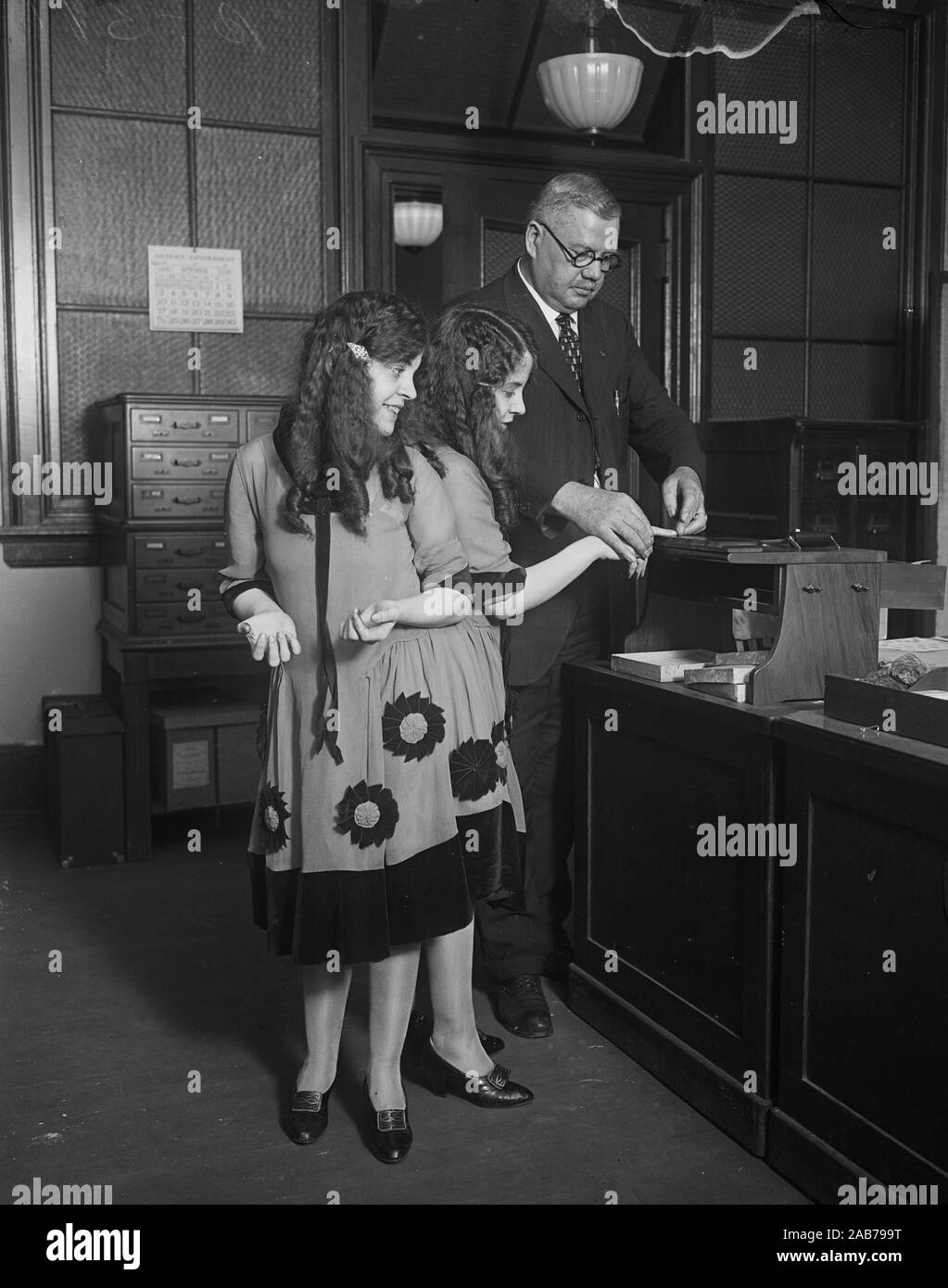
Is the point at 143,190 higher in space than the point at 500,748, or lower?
higher

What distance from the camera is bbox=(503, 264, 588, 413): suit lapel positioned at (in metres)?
3.02

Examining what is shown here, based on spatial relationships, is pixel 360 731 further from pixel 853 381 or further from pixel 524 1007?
pixel 853 381

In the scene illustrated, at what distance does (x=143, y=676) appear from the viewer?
14.4ft

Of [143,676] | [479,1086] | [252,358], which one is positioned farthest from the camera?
[252,358]

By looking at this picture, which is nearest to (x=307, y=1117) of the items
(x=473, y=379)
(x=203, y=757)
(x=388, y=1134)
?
(x=388, y=1134)

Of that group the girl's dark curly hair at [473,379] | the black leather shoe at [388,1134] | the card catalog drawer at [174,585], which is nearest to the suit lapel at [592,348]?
the girl's dark curly hair at [473,379]

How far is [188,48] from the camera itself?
4762 millimetres

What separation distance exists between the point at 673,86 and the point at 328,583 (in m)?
3.87

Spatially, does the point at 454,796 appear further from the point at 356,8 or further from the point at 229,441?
the point at 356,8

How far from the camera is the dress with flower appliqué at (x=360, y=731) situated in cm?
227

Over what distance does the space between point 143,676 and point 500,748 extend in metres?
2.21

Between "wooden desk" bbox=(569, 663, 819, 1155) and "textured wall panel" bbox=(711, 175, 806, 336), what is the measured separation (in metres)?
2.99

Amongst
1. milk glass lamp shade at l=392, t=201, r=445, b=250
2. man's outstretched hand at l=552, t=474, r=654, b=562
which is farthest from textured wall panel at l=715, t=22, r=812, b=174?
man's outstretched hand at l=552, t=474, r=654, b=562

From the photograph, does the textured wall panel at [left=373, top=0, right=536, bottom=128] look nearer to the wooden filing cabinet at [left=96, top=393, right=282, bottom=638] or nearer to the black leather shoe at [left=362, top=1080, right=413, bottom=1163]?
the wooden filing cabinet at [left=96, top=393, right=282, bottom=638]
